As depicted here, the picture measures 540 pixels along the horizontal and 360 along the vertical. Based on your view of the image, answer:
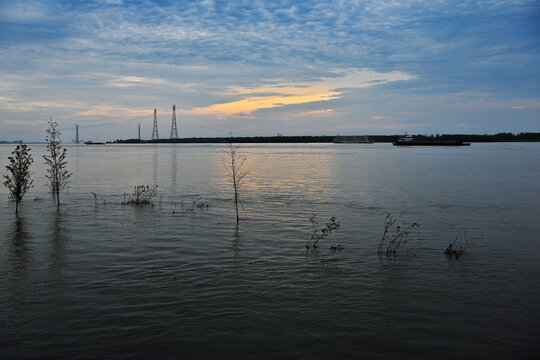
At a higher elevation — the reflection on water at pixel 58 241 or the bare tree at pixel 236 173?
the bare tree at pixel 236 173

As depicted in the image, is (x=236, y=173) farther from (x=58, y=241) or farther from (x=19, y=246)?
(x=19, y=246)

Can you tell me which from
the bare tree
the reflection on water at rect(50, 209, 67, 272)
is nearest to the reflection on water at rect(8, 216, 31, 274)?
the reflection on water at rect(50, 209, 67, 272)

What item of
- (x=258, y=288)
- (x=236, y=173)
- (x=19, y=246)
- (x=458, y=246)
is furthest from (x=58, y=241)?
(x=236, y=173)

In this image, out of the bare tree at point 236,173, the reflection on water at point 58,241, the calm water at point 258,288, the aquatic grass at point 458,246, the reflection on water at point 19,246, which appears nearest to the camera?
the calm water at point 258,288

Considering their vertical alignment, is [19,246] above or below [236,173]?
below

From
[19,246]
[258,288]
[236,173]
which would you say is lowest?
[258,288]

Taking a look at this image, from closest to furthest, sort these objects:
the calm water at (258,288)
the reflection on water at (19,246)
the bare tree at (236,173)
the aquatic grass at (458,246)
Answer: the calm water at (258,288), the reflection on water at (19,246), the aquatic grass at (458,246), the bare tree at (236,173)

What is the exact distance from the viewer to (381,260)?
13914 millimetres

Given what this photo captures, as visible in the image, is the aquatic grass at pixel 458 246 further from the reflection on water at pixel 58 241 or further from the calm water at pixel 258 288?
the reflection on water at pixel 58 241

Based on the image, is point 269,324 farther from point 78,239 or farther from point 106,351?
point 78,239

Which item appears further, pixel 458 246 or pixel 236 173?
pixel 236 173

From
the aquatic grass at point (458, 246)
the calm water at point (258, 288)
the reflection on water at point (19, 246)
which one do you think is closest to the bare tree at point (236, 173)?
the calm water at point (258, 288)

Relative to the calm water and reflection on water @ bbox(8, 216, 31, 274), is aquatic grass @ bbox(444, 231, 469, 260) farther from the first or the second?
reflection on water @ bbox(8, 216, 31, 274)

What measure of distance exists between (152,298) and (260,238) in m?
Result: 7.32
